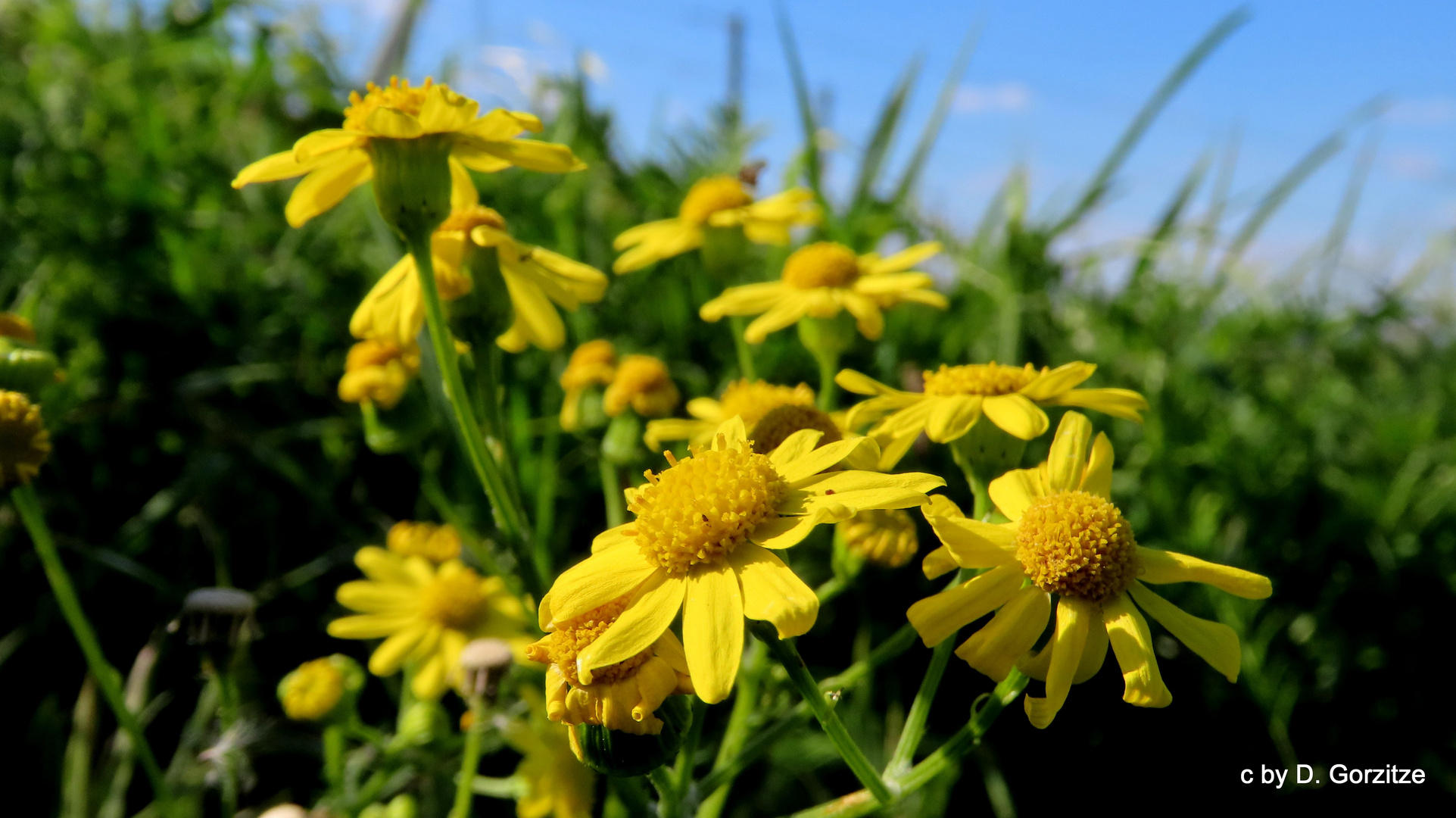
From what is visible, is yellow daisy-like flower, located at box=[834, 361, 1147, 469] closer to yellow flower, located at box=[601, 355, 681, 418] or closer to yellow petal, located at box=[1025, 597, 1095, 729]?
yellow petal, located at box=[1025, 597, 1095, 729]

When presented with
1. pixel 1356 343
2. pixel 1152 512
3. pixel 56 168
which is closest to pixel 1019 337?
pixel 1152 512

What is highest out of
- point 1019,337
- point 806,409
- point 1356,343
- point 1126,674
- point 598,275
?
point 598,275

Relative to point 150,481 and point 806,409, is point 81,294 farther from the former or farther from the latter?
point 806,409

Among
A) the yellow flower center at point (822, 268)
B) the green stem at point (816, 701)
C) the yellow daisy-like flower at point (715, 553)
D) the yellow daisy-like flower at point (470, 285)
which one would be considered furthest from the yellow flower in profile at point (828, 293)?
the green stem at point (816, 701)

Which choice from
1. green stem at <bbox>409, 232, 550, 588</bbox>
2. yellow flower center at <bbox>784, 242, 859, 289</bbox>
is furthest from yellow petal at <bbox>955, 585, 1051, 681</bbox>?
Answer: yellow flower center at <bbox>784, 242, 859, 289</bbox>

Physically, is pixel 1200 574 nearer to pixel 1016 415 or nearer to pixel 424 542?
pixel 1016 415

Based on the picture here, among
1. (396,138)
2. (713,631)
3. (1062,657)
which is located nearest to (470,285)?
(396,138)
